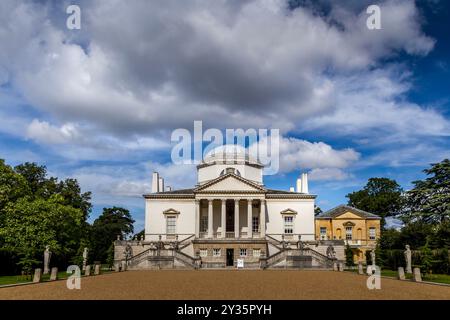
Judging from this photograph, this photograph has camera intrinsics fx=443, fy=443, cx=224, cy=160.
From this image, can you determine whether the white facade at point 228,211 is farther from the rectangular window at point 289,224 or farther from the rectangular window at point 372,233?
the rectangular window at point 372,233

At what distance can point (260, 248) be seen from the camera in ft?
158

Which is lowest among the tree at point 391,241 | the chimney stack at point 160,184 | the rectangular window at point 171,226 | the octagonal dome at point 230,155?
the tree at point 391,241

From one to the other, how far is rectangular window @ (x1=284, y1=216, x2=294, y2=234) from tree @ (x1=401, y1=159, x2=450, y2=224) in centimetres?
1239

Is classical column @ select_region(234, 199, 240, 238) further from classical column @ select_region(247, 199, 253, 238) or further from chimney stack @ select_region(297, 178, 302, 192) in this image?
chimney stack @ select_region(297, 178, 302, 192)

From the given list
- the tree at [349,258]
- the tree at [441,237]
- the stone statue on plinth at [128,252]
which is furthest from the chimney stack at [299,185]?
the stone statue on plinth at [128,252]

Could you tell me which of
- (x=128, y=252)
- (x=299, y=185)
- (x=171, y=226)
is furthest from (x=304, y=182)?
(x=128, y=252)

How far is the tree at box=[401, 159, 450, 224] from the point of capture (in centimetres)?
4628

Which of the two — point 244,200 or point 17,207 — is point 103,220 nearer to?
point 244,200

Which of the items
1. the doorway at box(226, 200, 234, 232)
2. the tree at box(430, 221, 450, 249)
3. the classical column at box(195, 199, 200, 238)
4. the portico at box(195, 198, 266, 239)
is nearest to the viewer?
the tree at box(430, 221, 450, 249)

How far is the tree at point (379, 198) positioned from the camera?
80312 millimetres

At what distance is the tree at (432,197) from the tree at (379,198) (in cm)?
2397

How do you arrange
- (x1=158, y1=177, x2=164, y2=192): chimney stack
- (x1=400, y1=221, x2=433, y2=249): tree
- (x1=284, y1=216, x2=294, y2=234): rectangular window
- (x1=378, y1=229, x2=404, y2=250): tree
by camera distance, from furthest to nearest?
(x1=158, y1=177, x2=164, y2=192): chimney stack, (x1=284, y1=216, x2=294, y2=234): rectangular window, (x1=378, y1=229, x2=404, y2=250): tree, (x1=400, y1=221, x2=433, y2=249): tree

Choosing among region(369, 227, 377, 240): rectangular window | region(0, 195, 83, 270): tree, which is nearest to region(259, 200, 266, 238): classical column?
region(369, 227, 377, 240): rectangular window
